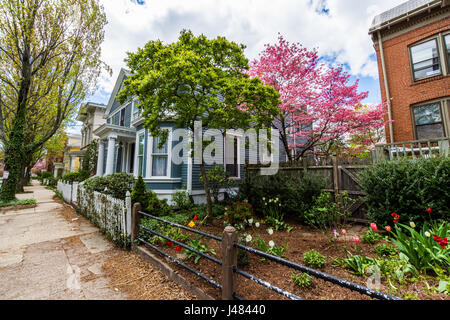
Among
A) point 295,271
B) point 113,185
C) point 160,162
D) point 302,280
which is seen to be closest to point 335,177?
point 295,271

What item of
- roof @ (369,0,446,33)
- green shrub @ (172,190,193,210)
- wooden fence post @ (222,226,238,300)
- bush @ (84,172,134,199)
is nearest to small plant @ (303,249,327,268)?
wooden fence post @ (222,226,238,300)

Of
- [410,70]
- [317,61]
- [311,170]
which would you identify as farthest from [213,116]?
[410,70]

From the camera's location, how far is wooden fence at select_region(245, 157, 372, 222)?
5312mm

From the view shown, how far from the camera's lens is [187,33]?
4980 millimetres

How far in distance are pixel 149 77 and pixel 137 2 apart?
12.8ft

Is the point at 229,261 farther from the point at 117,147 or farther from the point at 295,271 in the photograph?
the point at 117,147

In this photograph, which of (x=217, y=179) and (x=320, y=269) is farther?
(x=217, y=179)

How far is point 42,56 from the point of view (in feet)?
32.6

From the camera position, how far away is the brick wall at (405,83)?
838cm

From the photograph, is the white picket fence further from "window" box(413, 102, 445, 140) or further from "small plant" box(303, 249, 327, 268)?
"window" box(413, 102, 445, 140)

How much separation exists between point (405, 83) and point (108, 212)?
1306 centimetres

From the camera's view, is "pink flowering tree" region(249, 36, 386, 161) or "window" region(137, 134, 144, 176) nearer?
"pink flowering tree" region(249, 36, 386, 161)
